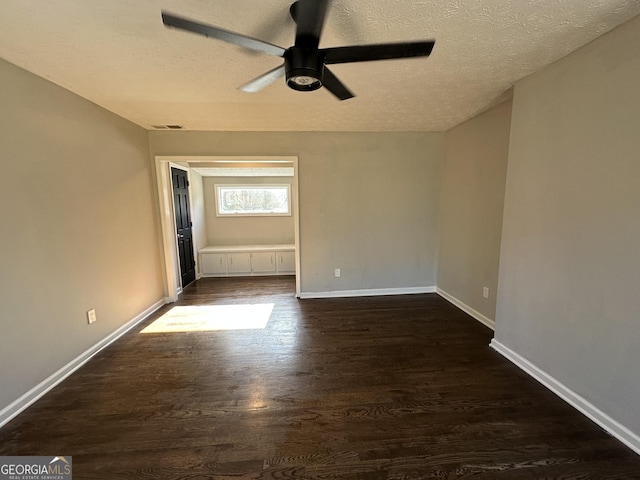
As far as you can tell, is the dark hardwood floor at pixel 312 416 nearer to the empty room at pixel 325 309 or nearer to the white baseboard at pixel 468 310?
the empty room at pixel 325 309

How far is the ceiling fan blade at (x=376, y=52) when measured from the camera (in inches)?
47.8

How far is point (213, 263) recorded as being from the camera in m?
5.11

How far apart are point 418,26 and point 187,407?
2.87 metres

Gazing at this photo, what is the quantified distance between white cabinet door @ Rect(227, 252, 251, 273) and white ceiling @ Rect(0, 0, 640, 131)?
117 inches

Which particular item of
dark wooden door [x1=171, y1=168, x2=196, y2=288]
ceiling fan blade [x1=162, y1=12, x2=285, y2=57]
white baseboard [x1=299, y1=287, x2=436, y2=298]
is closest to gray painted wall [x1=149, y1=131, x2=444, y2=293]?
white baseboard [x1=299, y1=287, x2=436, y2=298]

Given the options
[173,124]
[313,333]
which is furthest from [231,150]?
[313,333]

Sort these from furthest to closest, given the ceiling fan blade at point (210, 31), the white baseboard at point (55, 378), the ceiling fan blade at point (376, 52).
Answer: the white baseboard at point (55, 378) → the ceiling fan blade at point (376, 52) → the ceiling fan blade at point (210, 31)

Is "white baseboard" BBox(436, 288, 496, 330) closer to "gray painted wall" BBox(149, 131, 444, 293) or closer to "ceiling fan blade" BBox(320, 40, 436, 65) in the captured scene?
"gray painted wall" BBox(149, 131, 444, 293)

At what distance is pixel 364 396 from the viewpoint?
1.85m

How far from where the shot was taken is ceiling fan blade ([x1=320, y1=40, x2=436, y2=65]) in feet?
3.99

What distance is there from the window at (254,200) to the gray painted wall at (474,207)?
11.1 feet

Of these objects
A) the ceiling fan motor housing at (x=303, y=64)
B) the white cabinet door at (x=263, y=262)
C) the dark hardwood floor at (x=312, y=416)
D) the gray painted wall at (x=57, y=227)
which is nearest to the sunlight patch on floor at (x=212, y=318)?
the dark hardwood floor at (x=312, y=416)

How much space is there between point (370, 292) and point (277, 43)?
3293mm

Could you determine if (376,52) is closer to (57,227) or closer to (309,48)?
(309,48)
